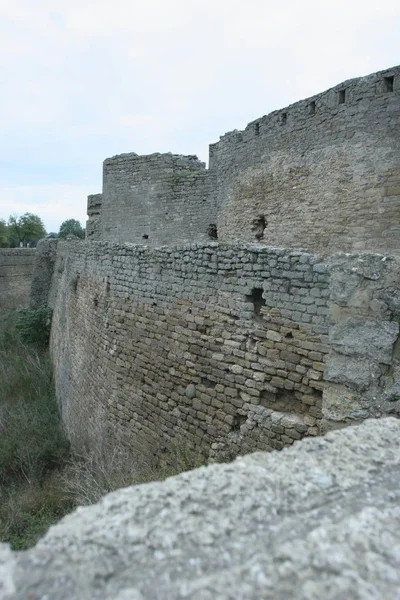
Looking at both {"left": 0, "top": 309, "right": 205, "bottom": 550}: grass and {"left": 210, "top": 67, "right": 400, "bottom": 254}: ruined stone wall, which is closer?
{"left": 0, "top": 309, "right": 205, "bottom": 550}: grass

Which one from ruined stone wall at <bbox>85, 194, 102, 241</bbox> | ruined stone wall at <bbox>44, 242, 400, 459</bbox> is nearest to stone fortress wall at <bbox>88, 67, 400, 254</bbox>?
ruined stone wall at <bbox>85, 194, 102, 241</bbox>

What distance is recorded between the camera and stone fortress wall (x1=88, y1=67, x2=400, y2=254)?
295 inches

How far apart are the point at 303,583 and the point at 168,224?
13215 mm

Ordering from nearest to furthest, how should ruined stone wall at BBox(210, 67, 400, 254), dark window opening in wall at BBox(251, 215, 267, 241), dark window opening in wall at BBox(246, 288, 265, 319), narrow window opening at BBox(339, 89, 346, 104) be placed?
1. dark window opening in wall at BBox(246, 288, 265, 319)
2. ruined stone wall at BBox(210, 67, 400, 254)
3. narrow window opening at BBox(339, 89, 346, 104)
4. dark window opening in wall at BBox(251, 215, 267, 241)

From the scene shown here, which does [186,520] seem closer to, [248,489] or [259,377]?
[248,489]

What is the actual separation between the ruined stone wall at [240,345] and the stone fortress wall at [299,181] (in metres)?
3.65

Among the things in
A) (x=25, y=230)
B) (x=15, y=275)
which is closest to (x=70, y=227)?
(x=25, y=230)

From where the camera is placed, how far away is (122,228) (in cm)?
1502

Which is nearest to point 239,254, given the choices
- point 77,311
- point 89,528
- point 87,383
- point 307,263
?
point 307,263

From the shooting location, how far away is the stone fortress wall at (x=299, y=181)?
7.48 m

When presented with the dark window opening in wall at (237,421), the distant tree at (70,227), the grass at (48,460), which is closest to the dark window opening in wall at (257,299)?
the dark window opening in wall at (237,421)

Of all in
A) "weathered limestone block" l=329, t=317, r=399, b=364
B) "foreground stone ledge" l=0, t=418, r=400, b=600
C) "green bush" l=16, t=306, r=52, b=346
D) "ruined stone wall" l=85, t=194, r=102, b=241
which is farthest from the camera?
"ruined stone wall" l=85, t=194, r=102, b=241

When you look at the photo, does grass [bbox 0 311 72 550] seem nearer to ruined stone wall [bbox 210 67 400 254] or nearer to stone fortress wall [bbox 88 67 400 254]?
stone fortress wall [bbox 88 67 400 254]

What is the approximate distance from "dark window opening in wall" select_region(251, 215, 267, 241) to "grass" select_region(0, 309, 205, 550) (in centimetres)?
565
